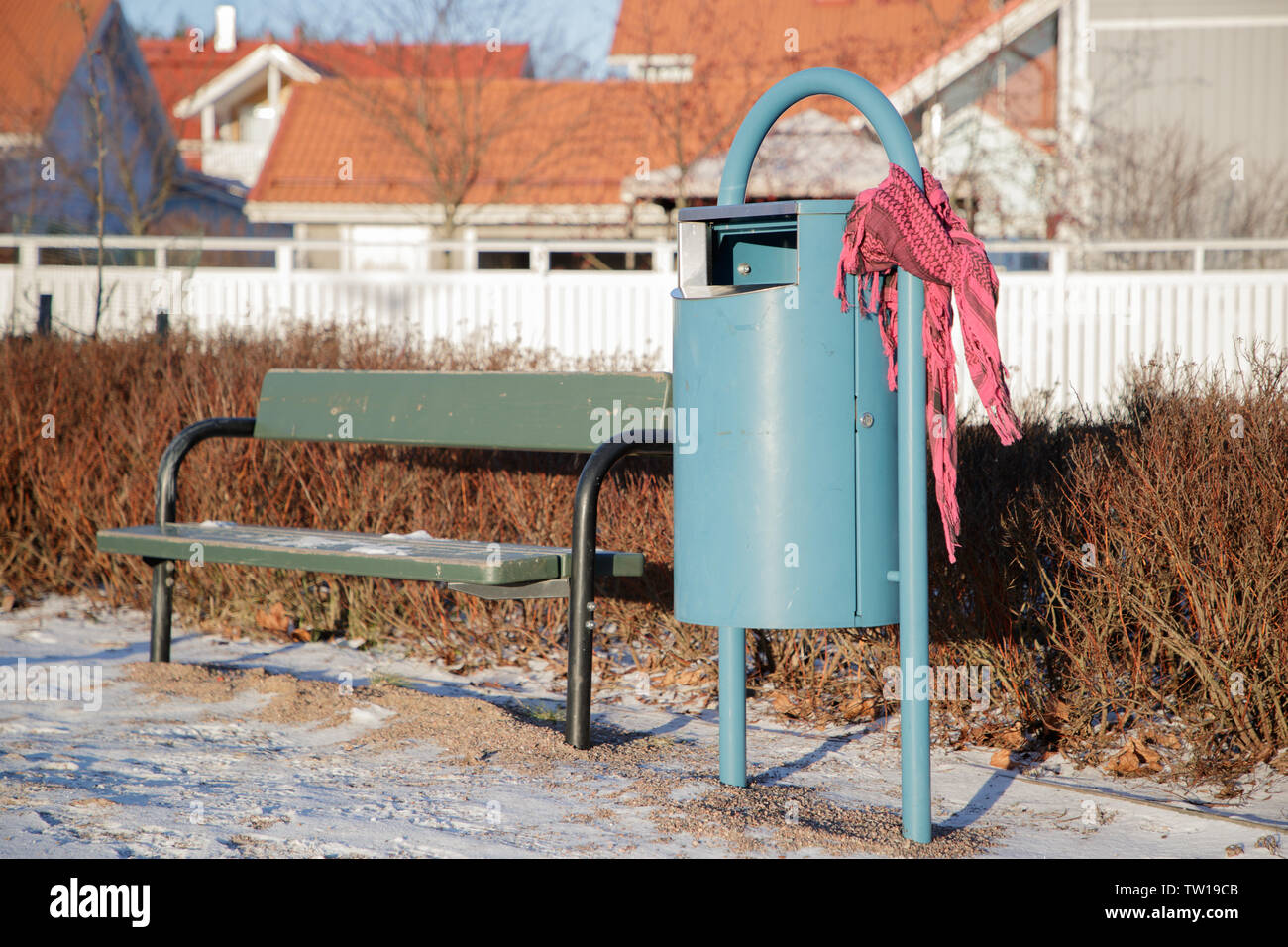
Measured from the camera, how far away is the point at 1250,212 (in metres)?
16.6

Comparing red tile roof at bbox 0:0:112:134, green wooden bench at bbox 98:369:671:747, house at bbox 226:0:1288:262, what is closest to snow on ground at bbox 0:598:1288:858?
green wooden bench at bbox 98:369:671:747

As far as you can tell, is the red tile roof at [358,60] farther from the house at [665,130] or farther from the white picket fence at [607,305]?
the white picket fence at [607,305]

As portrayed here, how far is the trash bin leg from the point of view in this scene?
3.22 metres

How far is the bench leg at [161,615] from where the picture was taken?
457 centimetres

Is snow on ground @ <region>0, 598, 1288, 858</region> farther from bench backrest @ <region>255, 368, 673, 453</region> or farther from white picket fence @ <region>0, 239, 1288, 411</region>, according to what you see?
white picket fence @ <region>0, 239, 1288, 411</region>

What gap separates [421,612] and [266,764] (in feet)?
4.93

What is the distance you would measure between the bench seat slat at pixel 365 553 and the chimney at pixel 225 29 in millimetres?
36244

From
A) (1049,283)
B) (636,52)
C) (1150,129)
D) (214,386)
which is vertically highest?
(636,52)

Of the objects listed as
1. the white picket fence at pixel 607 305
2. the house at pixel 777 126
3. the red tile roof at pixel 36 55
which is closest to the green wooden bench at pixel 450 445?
the white picket fence at pixel 607 305

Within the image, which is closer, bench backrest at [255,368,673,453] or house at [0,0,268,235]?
bench backrest at [255,368,673,453]

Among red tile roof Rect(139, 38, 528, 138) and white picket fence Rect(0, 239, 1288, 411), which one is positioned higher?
red tile roof Rect(139, 38, 528, 138)
